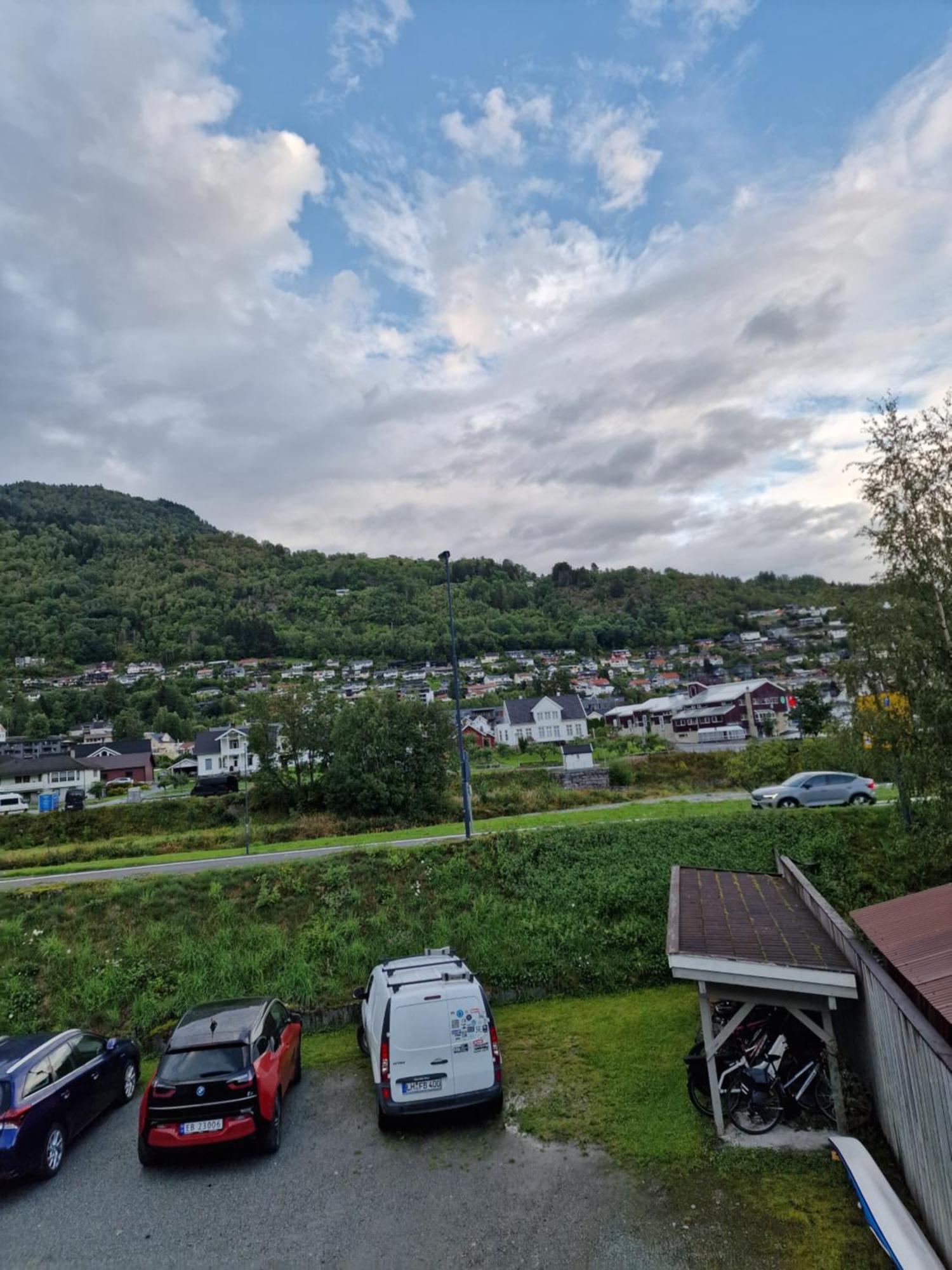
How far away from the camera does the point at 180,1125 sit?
23.7ft

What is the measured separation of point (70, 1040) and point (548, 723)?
64879 millimetres

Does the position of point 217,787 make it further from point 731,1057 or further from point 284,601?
point 284,601

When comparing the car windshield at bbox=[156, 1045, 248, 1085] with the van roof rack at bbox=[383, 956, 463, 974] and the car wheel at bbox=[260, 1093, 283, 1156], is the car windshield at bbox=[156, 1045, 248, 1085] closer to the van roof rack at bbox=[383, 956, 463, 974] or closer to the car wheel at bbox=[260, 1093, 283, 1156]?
the car wheel at bbox=[260, 1093, 283, 1156]

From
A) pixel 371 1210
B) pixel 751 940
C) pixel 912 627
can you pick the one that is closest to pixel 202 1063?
pixel 371 1210

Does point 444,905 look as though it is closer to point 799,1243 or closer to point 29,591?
point 799,1243

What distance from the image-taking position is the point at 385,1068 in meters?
7.71

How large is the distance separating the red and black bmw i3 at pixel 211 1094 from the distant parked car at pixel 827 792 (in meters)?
18.2

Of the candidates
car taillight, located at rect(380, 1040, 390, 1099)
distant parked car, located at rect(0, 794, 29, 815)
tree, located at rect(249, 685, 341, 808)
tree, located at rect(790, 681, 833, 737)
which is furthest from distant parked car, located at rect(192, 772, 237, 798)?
car taillight, located at rect(380, 1040, 390, 1099)

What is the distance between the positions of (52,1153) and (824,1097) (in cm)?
823

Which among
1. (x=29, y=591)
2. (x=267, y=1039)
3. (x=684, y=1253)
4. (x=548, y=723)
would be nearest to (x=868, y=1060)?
(x=684, y=1253)

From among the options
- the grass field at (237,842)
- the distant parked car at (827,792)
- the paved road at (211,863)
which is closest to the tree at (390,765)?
the grass field at (237,842)

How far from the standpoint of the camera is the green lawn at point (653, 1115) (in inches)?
229

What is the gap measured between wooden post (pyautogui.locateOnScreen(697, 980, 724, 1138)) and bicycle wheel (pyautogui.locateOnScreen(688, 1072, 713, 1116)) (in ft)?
0.92

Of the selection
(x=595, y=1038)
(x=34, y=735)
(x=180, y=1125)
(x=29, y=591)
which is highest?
(x=29, y=591)
